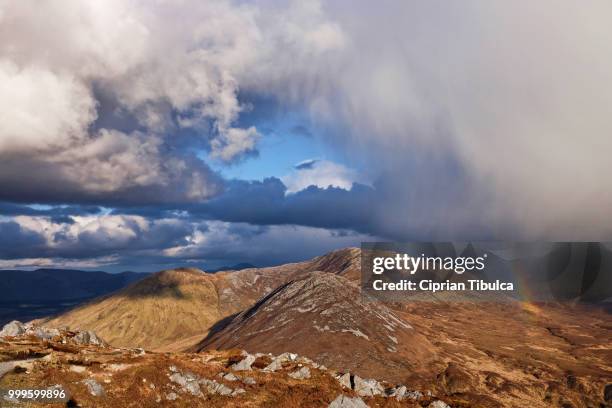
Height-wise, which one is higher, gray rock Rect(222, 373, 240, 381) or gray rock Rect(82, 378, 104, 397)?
gray rock Rect(82, 378, 104, 397)

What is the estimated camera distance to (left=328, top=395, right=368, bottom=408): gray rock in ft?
153

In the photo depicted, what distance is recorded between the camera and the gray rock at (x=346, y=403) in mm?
46750

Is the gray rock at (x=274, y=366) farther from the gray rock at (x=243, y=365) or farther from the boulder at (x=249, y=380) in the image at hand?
the boulder at (x=249, y=380)

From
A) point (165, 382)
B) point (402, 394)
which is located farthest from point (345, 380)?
point (165, 382)

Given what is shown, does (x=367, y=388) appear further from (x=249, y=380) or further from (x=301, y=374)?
(x=249, y=380)

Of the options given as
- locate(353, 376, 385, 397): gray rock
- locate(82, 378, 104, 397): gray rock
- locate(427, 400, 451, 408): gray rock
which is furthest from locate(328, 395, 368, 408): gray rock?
locate(82, 378, 104, 397): gray rock

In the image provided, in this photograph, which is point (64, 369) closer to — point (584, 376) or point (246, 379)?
point (246, 379)

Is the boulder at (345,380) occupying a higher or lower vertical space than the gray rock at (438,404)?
higher

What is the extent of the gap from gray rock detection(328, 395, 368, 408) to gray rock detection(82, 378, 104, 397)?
23.8 metres

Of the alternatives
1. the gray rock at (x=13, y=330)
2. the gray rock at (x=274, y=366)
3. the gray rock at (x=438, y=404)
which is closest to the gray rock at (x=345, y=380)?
the gray rock at (x=274, y=366)

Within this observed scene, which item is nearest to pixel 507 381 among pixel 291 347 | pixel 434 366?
pixel 434 366

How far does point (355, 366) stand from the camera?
167 meters

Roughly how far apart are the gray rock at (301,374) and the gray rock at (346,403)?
11472mm

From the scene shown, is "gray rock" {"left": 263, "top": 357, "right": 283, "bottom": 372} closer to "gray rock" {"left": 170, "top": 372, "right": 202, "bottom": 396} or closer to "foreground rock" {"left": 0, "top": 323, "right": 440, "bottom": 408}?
"foreground rock" {"left": 0, "top": 323, "right": 440, "bottom": 408}
